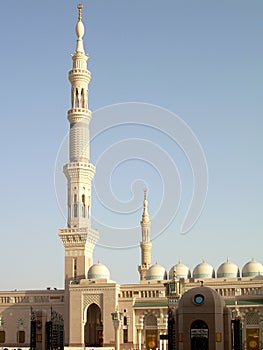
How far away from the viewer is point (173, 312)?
3400 cm

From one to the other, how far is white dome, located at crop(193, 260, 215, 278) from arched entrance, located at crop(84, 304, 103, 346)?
10518 mm

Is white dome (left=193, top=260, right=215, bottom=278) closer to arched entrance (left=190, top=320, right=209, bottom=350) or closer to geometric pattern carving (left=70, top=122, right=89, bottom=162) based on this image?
geometric pattern carving (left=70, top=122, right=89, bottom=162)

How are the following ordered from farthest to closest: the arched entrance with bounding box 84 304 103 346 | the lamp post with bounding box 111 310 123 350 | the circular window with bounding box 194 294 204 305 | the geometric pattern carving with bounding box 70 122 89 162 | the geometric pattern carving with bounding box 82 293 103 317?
the geometric pattern carving with bounding box 70 122 89 162
the arched entrance with bounding box 84 304 103 346
the geometric pattern carving with bounding box 82 293 103 317
the lamp post with bounding box 111 310 123 350
the circular window with bounding box 194 294 204 305

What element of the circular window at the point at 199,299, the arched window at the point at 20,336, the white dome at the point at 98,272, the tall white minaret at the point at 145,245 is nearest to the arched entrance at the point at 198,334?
the circular window at the point at 199,299

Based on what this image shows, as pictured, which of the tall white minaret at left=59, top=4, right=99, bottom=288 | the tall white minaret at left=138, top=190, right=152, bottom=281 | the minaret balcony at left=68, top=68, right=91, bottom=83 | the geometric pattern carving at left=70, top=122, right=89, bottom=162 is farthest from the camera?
the tall white minaret at left=138, top=190, right=152, bottom=281

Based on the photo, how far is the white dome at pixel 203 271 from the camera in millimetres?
67625

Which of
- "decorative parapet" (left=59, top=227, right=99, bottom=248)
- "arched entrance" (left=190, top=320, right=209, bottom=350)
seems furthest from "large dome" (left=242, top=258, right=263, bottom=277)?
"arched entrance" (left=190, top=320, right=209, bottom=350)

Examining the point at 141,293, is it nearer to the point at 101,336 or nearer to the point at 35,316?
the point at 101,336

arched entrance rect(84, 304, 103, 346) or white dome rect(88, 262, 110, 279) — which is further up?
white dome rect(88, 262, 110, 279)

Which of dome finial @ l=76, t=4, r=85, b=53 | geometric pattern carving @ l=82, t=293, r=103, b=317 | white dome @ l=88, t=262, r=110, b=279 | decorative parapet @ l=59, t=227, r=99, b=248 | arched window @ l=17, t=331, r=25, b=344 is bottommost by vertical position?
arched window @ l=17, t=331, r=25, b=344

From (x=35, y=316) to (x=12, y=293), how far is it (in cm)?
3478

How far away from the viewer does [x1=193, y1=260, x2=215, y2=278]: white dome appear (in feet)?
222

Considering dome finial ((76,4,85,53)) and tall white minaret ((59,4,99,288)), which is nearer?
tall white minaret ((59,4,99,288))

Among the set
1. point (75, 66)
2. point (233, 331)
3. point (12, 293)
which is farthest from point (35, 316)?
point (75, 66)
